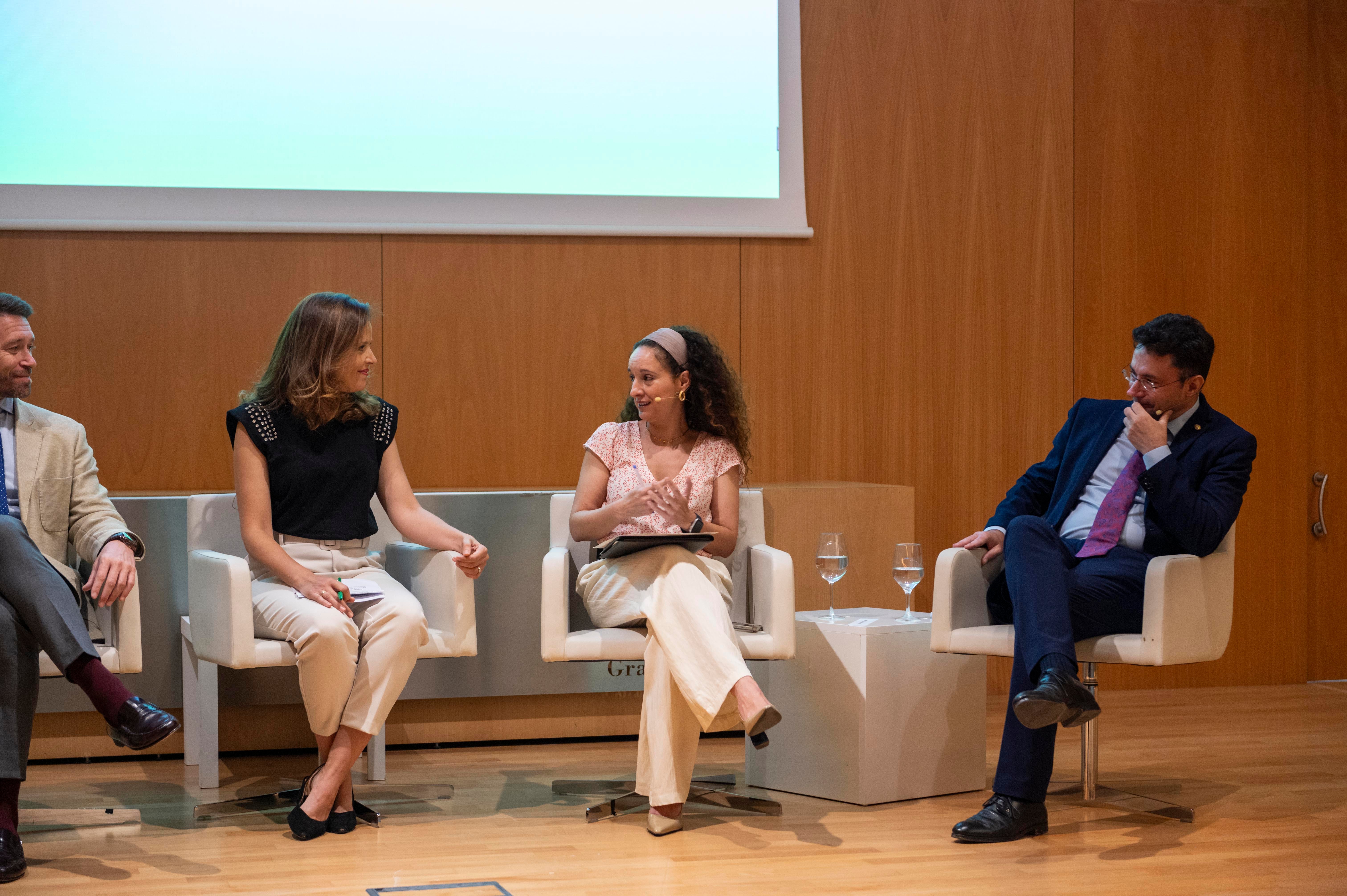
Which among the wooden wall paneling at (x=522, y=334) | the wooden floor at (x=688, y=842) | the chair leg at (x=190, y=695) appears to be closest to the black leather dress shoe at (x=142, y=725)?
the wooden floor at (x=688, y=842)

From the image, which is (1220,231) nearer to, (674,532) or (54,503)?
(674,532)

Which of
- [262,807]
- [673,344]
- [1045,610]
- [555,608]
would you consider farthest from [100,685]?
[1045,610]

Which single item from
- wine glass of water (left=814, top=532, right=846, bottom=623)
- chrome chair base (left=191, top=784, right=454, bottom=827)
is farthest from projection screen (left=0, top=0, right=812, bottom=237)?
chrome chair base (left=191, top=784, right=454, bottom=827)

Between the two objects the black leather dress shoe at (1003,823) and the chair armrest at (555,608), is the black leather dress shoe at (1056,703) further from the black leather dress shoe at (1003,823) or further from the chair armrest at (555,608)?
the chair armrest at (555,608)

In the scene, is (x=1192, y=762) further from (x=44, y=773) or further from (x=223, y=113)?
(x=223, y=113)

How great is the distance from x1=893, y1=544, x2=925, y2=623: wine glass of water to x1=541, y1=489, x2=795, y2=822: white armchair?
0.27 metres

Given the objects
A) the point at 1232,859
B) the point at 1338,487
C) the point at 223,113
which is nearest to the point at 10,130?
the point at 223,113

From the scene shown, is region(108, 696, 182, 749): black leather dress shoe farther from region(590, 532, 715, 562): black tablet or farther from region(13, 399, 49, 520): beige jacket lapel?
region(590, 532, 715, 562): black tablet

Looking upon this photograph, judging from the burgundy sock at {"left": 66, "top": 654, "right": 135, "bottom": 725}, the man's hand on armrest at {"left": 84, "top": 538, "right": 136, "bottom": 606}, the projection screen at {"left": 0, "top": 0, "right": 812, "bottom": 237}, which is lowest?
the burgundy sock at {"left": 66, "top": 654, "right": 135, "bottom": 725}

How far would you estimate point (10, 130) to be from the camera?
168 inches

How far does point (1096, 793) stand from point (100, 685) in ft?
7.86

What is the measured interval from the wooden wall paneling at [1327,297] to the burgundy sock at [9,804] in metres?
4.73

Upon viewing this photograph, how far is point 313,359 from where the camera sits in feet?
10.8

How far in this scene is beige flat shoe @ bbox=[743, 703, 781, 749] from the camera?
2.90m
